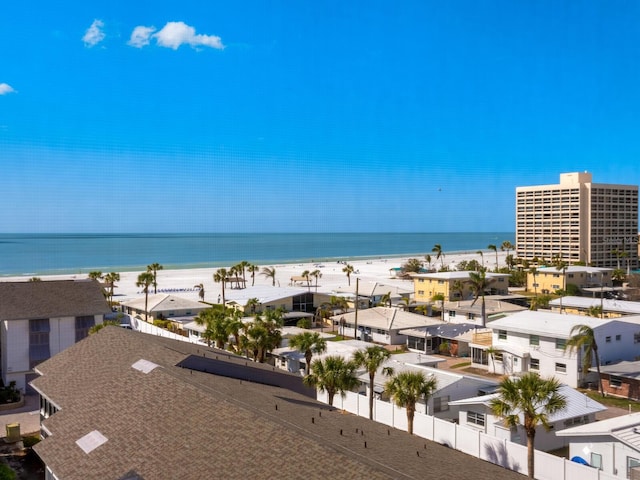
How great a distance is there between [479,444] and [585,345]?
58.8 ft

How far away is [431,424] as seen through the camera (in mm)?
25781

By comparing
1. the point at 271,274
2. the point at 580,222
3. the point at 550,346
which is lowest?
the point at 550,346

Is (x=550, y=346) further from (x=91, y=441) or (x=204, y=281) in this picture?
(x=204, y=281)

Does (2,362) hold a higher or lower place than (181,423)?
lower

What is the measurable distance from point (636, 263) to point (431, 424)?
5475 inches

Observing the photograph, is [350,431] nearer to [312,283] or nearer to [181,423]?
[181,423]

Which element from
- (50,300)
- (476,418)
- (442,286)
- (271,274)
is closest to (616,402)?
(476,418)

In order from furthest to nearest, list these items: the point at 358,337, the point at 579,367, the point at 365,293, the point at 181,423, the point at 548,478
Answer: the point at 365,293
the point at 358,337
the point at 579,367
the point at 548,478
the point at 181,423

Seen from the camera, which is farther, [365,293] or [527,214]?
[527,214]

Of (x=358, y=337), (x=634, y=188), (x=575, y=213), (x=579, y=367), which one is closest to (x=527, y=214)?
(x=575, y=213)

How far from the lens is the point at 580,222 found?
472 ft

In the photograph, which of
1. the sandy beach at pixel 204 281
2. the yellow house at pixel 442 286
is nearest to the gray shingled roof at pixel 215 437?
the yellow house at pixel 442 286

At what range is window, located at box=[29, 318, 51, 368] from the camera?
3844 centimetres

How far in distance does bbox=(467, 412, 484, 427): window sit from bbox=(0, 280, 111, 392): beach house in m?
25.9
